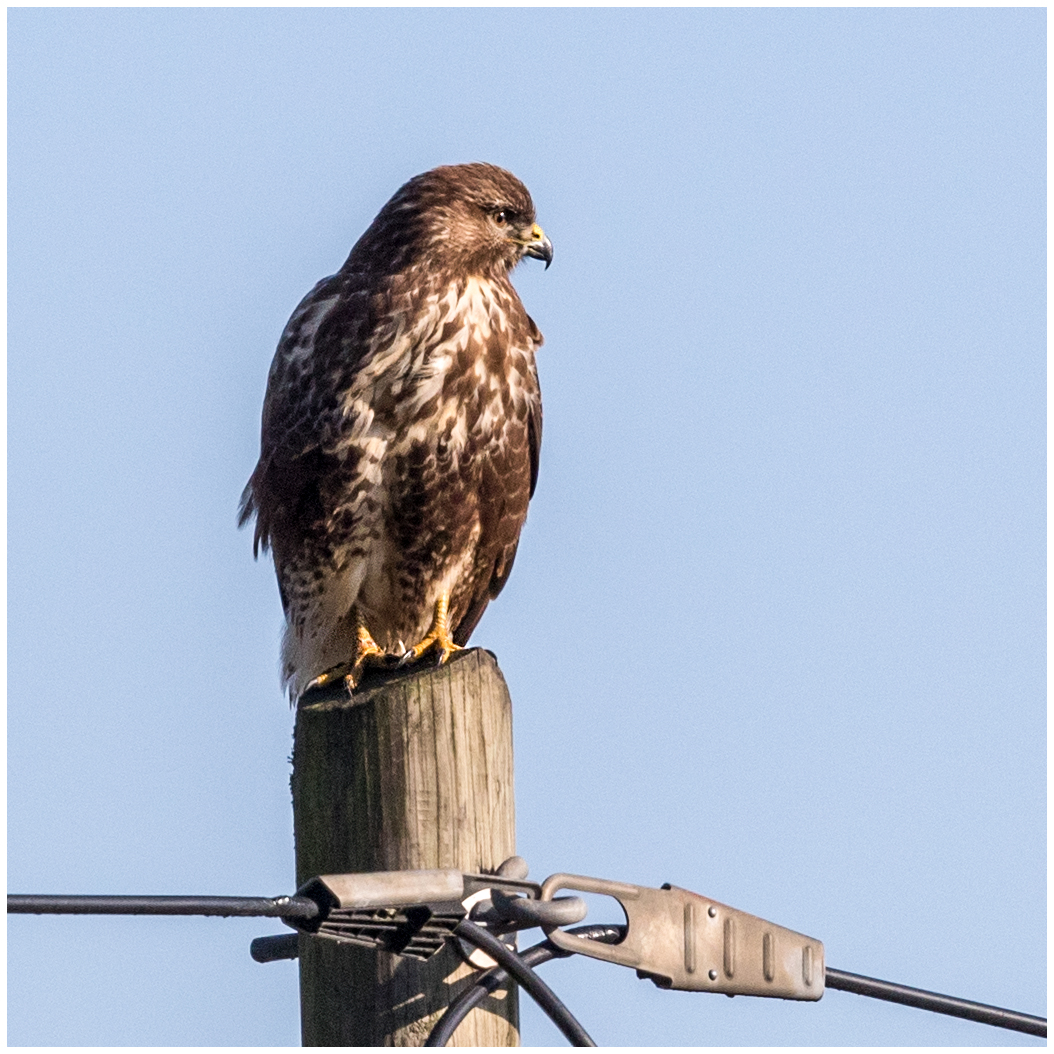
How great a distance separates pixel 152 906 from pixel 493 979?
0.70 m

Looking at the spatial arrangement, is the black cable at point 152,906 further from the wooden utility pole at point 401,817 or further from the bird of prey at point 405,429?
the bird of prey at point 405,429

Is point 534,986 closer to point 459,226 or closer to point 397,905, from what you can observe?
point 397,905

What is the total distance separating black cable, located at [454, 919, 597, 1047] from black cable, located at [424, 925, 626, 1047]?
51 mm

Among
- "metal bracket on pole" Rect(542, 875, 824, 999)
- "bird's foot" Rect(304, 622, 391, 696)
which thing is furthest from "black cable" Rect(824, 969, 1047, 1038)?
"bird's foot" Rect(304, 622, 391, 696)

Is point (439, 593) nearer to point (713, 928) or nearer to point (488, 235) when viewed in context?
point (488, 235)

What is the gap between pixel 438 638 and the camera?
5930 millimetres

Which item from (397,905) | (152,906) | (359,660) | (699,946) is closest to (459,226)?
(359,660)

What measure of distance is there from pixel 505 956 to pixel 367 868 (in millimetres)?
472

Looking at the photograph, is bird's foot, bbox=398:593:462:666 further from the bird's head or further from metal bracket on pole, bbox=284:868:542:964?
metal bracket on pole, bbox=284:868:542:964

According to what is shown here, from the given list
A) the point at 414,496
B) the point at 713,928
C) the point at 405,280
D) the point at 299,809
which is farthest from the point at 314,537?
the point at 713,928

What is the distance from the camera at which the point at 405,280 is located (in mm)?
5812

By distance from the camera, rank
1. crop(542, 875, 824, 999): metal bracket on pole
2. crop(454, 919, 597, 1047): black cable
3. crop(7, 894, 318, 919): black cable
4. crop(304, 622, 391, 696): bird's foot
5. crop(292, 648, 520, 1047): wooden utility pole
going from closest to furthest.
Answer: crop(7, 894, 318, 919): black cable
crop(454, 919, 597, 1047): black cable
crop(542, 875, 824, 999): metal bracket on pole
crop(292, 648, 520, 1047): wooden utility pole
crop(304, 622, 391, 696): bird's foot

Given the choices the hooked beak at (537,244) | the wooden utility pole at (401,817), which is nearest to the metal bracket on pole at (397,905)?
the wooden utility pole at (401,817)

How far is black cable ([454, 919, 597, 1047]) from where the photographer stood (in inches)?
118
